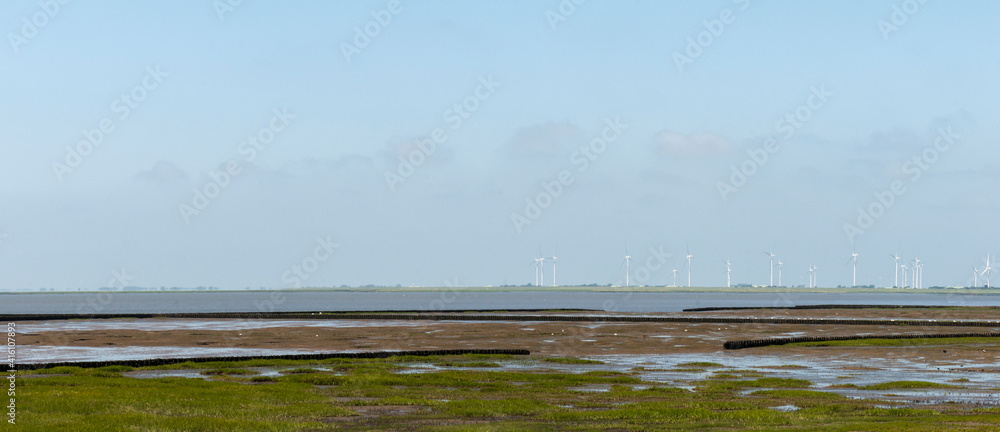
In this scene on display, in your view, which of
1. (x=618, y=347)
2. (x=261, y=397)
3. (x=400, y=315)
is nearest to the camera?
(x=261, y=397)

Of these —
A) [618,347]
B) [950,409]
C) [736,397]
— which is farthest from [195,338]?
[950,409]

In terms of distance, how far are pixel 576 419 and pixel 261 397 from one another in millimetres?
13291

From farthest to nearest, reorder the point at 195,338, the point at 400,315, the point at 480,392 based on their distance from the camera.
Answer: the point at 400,315 → the point at 195,338 → the point at 480,392

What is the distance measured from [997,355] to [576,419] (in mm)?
41651

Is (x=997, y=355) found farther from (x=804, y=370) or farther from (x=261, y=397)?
(x=261, y=397)

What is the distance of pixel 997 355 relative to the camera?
62.9 metres

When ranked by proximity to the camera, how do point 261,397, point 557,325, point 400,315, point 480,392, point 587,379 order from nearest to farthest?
point 261,397
point 480,392
point 587,379
point 557,325
point 400,315

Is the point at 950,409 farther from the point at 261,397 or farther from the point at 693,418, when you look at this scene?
the point at 261,397

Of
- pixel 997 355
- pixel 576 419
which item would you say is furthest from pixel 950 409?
pixel 997 355

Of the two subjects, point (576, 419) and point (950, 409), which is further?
point (950, 409)

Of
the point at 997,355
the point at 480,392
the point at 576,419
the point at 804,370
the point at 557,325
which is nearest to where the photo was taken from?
the point at 576,419

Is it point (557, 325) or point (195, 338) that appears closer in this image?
point (195, 338)

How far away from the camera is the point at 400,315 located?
13912cm

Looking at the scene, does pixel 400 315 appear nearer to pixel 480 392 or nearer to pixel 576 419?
pixel 480 392
